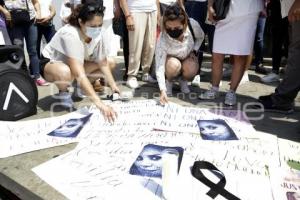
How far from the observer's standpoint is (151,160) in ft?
7.25

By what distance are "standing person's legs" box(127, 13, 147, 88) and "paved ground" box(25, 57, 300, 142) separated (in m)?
0.13

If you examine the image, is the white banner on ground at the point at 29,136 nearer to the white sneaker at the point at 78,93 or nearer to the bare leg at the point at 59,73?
the bare leg at the point at 59,73

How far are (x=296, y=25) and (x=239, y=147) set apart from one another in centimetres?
121

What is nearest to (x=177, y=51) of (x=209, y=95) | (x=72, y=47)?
(x=209, y=95)

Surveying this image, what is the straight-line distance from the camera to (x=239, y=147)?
7.90ft

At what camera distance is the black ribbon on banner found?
185cm

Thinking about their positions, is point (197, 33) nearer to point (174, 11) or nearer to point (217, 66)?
point (217, 66)

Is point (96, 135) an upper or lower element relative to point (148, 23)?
lower

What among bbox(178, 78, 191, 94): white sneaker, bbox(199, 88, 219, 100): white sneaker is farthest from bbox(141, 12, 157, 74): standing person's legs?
bbox(199, 88, 219, 100): white sneaker

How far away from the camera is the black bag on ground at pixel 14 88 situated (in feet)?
9.55

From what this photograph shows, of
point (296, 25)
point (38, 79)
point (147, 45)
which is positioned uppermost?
point (296, 25)

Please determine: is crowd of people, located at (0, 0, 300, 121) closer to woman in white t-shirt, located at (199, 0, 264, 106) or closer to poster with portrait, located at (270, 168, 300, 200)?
woman in white t-shirt, located at (199, 0, 264, 106)

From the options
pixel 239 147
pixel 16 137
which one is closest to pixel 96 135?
pixel 16 137

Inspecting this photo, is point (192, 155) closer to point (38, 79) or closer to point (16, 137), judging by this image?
point (16, 137)
